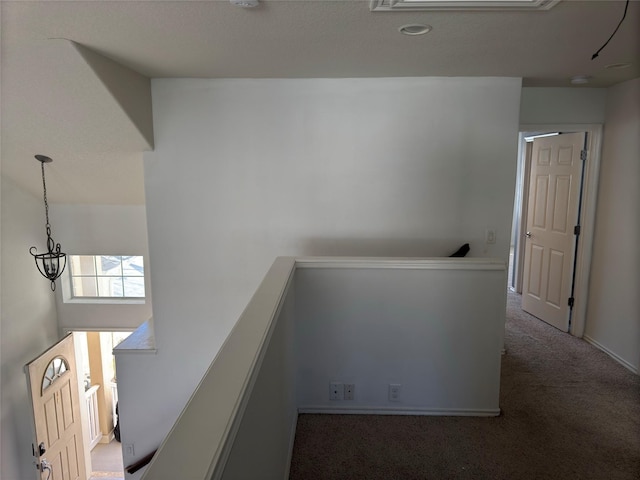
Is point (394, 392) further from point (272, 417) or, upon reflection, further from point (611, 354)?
point (611, 354)

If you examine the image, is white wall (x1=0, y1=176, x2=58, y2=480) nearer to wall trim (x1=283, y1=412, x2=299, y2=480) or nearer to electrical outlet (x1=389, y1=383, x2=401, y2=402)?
wall trim (x1=283, y1=412, x2=299, y2=480)

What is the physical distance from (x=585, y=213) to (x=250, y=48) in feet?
11.2

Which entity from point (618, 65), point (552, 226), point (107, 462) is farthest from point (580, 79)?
point (107, 462)

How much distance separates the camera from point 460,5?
1.97 metres

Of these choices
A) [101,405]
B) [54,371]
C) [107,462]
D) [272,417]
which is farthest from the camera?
[101,405]

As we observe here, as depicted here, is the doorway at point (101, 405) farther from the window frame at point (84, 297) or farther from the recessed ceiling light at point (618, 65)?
the recessed ceiling light at point (618, 65)

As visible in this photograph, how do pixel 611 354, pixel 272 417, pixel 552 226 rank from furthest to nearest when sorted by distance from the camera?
pixel 552 226, pixel 611 354, pixel 272 417

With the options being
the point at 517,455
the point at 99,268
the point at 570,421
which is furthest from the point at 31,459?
the point at 570,421

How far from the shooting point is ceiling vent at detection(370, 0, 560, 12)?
195 centimetres

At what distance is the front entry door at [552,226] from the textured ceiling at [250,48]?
2.60ft

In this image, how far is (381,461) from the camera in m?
2.38

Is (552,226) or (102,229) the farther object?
(102,229)

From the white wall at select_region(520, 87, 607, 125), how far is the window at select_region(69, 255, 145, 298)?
462 centimetres

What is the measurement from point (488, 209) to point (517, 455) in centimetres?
192
